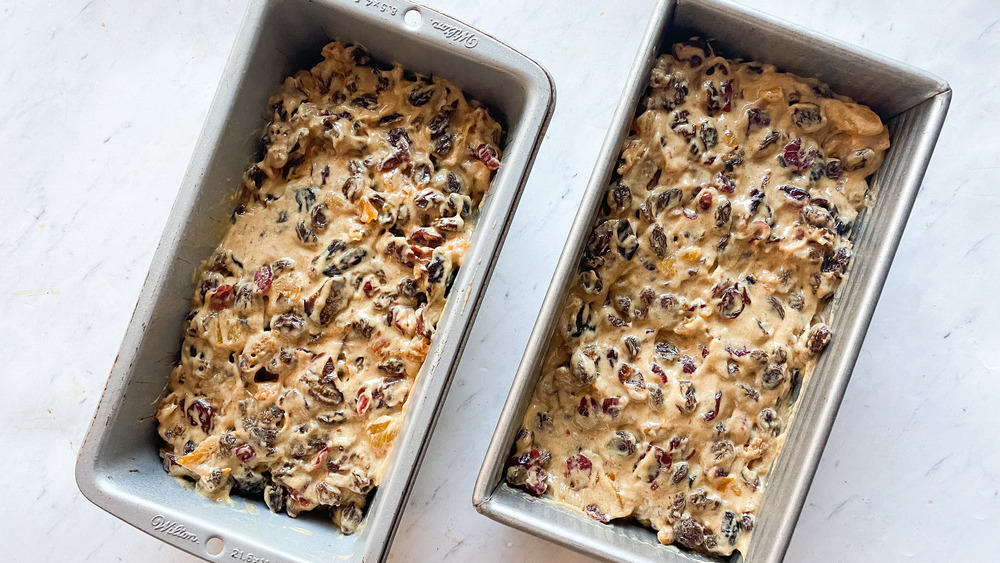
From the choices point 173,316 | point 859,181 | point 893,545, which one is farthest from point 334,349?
point 893,545

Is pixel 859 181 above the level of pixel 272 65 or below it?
above

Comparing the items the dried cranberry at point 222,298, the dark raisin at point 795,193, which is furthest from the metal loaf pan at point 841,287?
the dried cranberry at point 222,298

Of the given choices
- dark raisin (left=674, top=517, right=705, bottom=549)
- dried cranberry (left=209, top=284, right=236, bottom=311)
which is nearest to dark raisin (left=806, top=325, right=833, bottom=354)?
dark raisin (left=674, top=517, right=705, bottom=549)

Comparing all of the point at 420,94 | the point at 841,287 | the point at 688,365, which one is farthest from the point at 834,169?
the point at 420,94

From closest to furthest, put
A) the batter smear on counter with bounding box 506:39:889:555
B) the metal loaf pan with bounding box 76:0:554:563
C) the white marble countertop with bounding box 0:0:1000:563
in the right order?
the metal loaf pan with bounding box 76:0:554:563 → the batter smear on counter with bounding box 506:39:889:555 → the white marble countertop with bounding box 0:0:1000:563

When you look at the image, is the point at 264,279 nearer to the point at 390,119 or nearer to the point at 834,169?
the point at 390,119

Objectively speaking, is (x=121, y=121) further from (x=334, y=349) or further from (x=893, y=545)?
(x=893, y=545)

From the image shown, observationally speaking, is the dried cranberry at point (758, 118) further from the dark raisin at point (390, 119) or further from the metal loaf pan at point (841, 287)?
the dark raisin at point (390, 119)

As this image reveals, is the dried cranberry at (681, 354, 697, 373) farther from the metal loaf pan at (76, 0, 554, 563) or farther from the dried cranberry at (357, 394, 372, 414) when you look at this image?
the dried cranberry at (357, 394, 372, 414)
